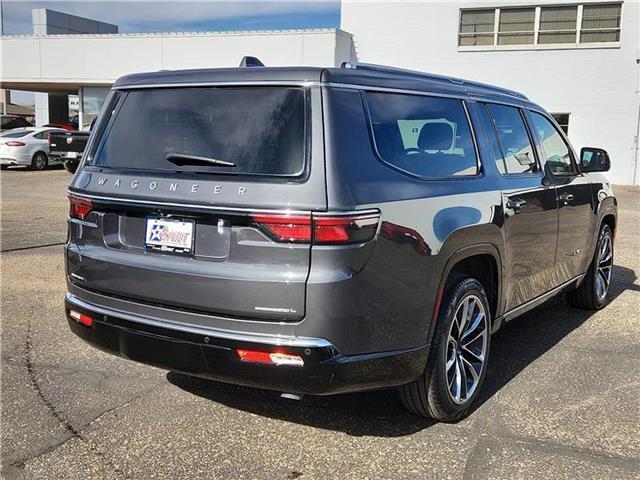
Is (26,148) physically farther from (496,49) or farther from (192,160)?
(192,160)

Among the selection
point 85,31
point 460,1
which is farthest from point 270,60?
point 85,31

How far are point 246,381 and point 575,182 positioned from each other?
11.5ft

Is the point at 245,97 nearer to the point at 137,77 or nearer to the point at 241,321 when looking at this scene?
the point at 137,77

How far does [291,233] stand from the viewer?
2.92 meters

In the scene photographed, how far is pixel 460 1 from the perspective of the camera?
78.4 feet

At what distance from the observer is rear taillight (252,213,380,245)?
289 cm

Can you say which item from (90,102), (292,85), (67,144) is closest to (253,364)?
(292,85)

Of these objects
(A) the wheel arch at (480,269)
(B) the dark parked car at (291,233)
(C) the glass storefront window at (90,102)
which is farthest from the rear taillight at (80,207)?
(C) the glass storefront window at (90,102)

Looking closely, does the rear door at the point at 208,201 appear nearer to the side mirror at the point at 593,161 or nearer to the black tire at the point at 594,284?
the side mirror at the point at 593,161

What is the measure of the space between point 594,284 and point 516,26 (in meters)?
19.7

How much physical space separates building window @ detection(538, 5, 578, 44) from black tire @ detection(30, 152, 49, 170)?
17896mm

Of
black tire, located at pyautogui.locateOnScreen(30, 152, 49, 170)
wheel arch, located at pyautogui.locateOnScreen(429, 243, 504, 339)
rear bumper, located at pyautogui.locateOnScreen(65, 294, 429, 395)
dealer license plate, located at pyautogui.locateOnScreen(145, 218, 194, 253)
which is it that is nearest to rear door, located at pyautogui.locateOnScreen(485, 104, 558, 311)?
wheel arch, located at pyautogui.locateOnScreen(429, 243, 504, 339)

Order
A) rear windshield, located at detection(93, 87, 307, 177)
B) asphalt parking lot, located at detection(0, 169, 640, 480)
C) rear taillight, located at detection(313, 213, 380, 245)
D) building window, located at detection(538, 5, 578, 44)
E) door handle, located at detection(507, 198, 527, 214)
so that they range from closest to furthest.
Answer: rear taillight, located at detection(313, 213, 380, 245), rear windshield, located at detection(93, 87, 307, 177), asphalt parking lot, located at detection(0, 169, 640, 480), door handle, located at detection(507, 198, 527, 214), building window, located at detection(538, 5, 578, 44)

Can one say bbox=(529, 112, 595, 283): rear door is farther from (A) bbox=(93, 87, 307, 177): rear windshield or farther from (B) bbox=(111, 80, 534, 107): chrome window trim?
(A) bbox=(93, 87, 307, 177): rear windshield
